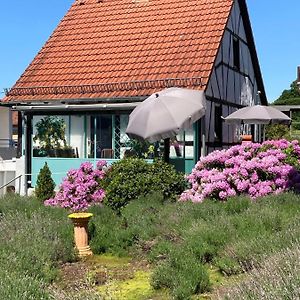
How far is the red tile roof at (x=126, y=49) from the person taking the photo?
1695 centimetres

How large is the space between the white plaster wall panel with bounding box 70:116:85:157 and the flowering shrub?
4867 mm

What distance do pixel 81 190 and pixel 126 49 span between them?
842 cm

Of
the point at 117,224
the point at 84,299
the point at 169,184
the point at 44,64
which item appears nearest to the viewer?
the point at 84,299

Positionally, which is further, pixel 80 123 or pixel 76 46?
pixel 76 46

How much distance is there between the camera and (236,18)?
19.9m

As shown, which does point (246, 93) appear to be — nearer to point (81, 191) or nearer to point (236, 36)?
point (236, 36)

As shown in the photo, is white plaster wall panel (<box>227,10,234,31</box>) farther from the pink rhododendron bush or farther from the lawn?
the lawn

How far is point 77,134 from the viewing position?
1716cm

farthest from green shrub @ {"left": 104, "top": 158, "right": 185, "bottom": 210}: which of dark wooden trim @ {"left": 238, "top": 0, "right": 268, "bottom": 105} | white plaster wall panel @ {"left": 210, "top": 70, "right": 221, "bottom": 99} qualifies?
dark wooden trim @ {"left": 238, "top": 0, "right": 268, "bottom": 105}

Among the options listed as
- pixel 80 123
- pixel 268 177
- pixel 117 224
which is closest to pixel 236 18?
pixel 80 123

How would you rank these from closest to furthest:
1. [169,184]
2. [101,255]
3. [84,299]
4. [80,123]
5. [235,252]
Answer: [84,299] → [235,252] → [101,255] → [169,184] → [80,123]

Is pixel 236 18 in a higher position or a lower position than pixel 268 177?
higher

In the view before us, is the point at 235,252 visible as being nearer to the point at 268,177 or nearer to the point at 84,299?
the point at 84,299

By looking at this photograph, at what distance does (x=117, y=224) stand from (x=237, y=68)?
1285cm
